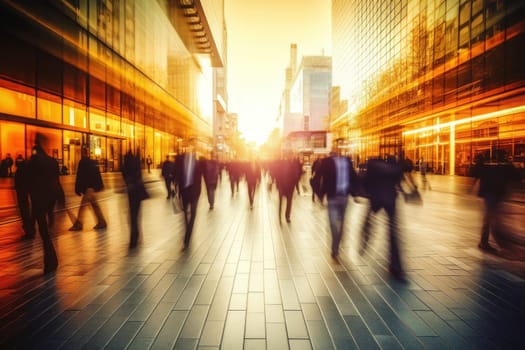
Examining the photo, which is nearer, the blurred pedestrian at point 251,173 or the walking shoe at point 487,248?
the walking shoe at point 487,248

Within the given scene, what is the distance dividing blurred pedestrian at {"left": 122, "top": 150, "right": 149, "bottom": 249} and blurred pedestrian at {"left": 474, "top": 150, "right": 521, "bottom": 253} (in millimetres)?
6897

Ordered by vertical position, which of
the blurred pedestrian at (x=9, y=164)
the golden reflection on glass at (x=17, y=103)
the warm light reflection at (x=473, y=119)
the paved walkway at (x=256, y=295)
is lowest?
the paved walkway at (x=256, y=295)

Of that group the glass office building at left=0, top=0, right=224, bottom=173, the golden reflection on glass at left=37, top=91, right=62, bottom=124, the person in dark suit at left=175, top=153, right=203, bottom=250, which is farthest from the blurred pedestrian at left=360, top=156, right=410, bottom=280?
the golden reflection on glass at left=37, top=91, right=62, bottom=124

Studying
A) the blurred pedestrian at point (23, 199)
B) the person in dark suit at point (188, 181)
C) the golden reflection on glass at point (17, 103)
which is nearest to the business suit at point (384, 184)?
the person in dark suit at point (188, 181)

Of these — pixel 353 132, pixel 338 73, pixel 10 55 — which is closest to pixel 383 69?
pixel 353 132

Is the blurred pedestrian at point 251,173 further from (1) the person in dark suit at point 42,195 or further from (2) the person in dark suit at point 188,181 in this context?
(1) the person in dark suit at point 42,195

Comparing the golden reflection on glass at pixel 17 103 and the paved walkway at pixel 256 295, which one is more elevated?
the golden reflection on glass at pixel 17 103

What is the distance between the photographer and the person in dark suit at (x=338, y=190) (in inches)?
239

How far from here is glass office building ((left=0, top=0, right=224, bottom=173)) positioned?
1371 centimetres

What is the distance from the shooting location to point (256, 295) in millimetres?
4234

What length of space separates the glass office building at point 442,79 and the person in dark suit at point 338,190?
14.6ft

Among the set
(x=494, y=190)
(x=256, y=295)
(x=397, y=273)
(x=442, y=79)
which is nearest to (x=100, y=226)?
(x=256, y=295)

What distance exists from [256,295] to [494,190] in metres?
5.41

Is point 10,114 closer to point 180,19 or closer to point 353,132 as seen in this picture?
point 180,19
